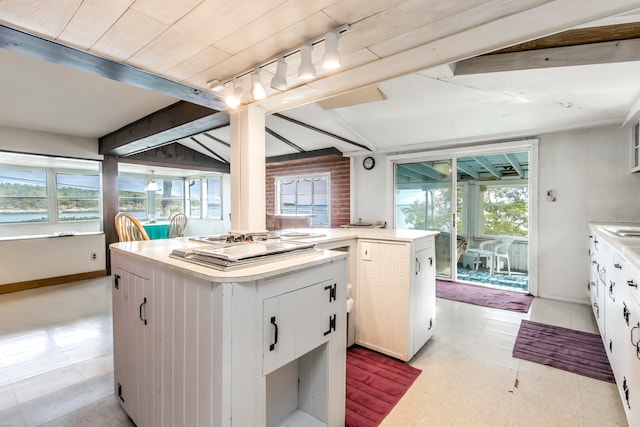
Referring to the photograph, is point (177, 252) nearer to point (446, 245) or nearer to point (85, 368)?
point (85, 368)

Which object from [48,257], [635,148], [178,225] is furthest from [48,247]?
[635,148]

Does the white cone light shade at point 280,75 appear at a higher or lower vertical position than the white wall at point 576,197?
higher

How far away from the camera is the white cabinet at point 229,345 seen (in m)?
1.07

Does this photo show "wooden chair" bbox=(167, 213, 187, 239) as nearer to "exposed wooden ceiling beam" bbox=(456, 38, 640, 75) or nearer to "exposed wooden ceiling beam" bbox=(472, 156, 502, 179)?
"exposed wooden ceiling beam" bbox=(456, 38, 640, 75)

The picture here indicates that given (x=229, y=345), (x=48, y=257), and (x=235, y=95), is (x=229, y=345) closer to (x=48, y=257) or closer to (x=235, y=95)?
(x=235, y=95)

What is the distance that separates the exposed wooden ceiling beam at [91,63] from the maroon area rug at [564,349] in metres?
3.21

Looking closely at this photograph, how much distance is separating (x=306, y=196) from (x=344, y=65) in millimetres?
4437

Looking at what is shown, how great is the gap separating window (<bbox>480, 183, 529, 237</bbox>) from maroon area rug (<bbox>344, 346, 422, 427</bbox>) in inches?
155

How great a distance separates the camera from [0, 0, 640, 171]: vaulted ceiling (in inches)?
47.4

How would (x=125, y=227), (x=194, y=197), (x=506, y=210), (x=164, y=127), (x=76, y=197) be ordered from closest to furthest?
(x=125, y=227), (x=164, y=127), (x=506, y=210), (x=76, y=197), (x=194, y=197)

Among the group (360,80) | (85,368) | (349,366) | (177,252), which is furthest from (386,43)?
(85,368)

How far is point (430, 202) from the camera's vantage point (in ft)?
15.5

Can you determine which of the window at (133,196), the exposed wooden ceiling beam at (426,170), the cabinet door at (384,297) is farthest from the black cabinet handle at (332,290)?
the window at (133,196)

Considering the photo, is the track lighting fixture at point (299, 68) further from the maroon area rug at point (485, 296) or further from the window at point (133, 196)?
the window at point (133, 196)
